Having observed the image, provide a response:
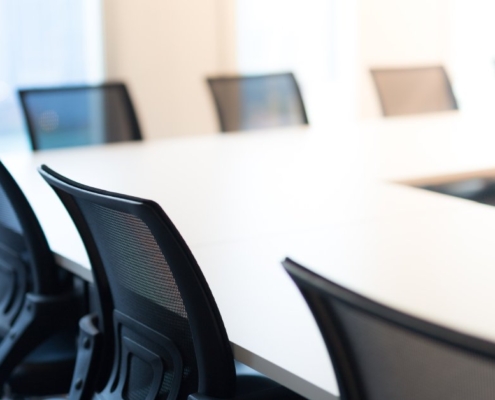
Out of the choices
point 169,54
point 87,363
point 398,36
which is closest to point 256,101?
point 169,54

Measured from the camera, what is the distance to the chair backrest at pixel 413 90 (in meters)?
4.03

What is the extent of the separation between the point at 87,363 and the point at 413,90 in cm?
287

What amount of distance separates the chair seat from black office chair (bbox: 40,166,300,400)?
0.86 feet

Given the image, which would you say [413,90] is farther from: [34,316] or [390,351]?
[390,351]

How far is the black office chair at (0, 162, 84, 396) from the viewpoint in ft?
6.27

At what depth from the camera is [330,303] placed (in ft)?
2.55

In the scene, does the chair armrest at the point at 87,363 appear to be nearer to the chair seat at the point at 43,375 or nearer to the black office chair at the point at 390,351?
the chair seat at the point at 43,375

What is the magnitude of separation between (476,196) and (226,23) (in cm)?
297

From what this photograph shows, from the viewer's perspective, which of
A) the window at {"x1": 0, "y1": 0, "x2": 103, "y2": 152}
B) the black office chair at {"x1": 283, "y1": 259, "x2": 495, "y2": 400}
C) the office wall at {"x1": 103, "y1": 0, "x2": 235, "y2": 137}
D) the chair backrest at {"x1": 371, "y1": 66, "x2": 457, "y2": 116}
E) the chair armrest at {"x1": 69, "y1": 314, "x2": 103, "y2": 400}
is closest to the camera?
the black office chair at {"x1": 283, "y1": 259, "x2": 495, "y2": 400}

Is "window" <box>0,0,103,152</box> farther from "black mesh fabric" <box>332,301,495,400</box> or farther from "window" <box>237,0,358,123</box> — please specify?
"black mesh fabric" <box>332,301,495,400</box>

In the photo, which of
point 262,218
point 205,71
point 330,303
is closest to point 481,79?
point 205,71

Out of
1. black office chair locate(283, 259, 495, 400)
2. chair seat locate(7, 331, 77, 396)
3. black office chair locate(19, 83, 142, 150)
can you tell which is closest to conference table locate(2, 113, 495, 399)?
black office chair locate(283, 259, 495, 400)

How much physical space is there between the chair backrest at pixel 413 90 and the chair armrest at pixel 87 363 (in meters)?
2.65

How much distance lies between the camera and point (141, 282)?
4.61 feet
